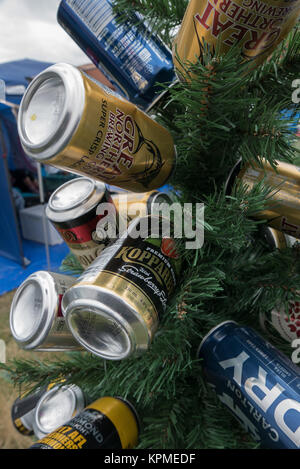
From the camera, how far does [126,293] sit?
271mm

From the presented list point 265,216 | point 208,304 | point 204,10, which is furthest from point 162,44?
point 208,304

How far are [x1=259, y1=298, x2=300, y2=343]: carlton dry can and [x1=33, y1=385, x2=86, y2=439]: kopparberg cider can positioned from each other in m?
0.35

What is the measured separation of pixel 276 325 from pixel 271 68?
32 cm

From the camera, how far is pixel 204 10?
25 centimetres

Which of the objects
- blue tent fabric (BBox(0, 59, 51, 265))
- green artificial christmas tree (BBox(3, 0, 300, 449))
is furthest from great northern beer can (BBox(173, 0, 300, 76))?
blue tent fabric (BBox(0, 59, 51, 265))

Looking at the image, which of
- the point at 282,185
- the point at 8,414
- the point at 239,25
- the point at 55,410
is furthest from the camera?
the point at 8,414

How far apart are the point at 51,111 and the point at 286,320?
0.38 metres

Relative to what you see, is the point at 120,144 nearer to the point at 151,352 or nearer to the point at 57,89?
the point at 57,89

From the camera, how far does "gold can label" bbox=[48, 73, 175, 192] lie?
0.25 m

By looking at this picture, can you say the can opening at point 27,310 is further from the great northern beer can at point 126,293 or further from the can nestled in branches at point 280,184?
the can nestled in branches at point 280,184

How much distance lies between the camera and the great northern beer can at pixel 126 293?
0.88 ft

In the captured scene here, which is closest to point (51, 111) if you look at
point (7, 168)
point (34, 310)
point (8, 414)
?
point (34, 310)

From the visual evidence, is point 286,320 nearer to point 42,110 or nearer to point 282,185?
point 282,185

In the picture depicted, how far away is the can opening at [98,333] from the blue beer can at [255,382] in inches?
5.3
